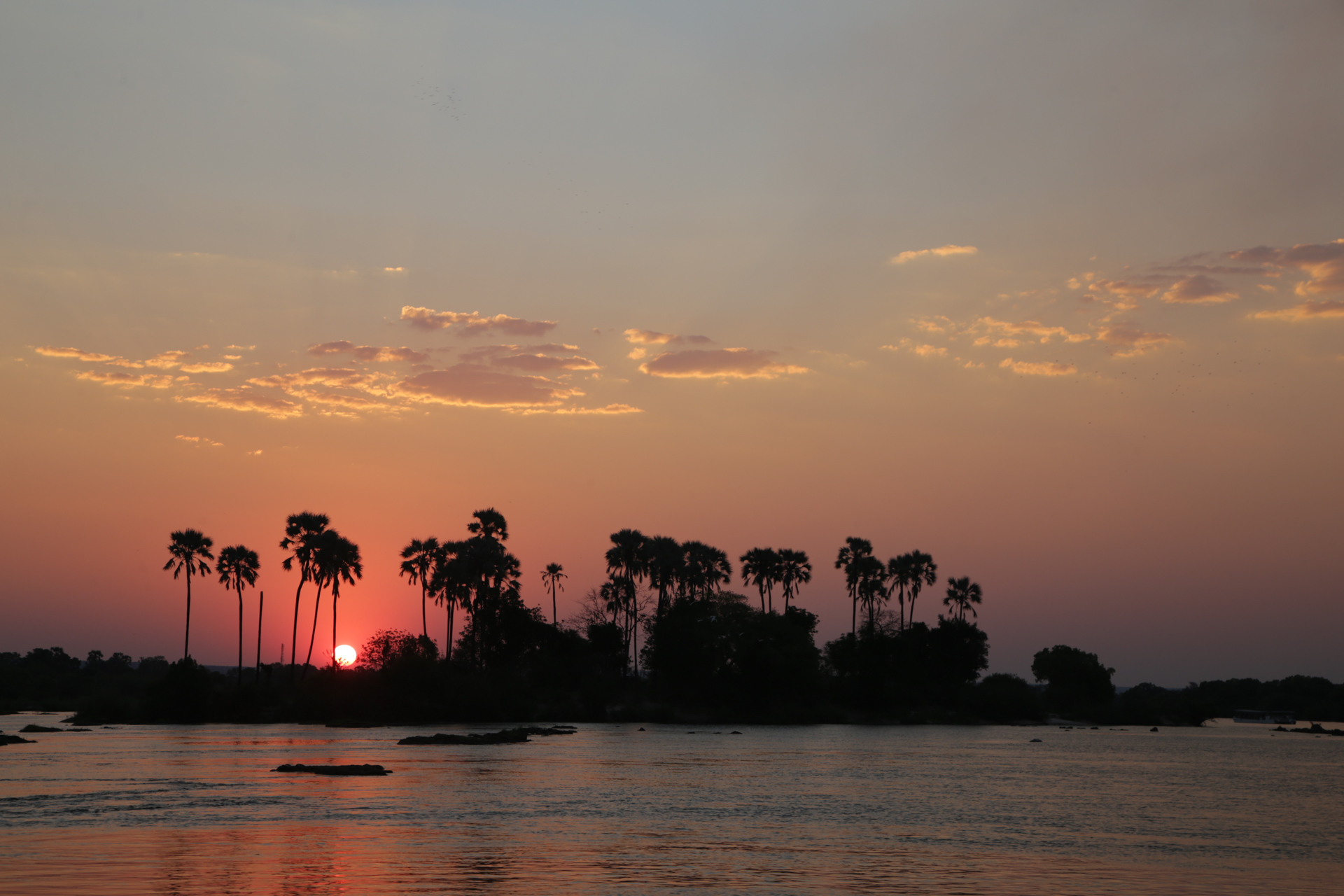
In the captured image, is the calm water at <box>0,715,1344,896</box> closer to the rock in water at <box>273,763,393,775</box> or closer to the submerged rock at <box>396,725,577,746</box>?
the rock in water at <box>273,763,393,775</box>

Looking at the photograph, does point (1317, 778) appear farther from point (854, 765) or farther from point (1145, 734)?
point (1145, 734)

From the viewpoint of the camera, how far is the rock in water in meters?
56.1

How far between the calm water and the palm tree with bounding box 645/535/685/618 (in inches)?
2171

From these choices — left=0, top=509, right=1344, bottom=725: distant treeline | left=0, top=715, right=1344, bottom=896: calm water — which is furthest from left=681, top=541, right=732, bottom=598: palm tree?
left=0, top=715, right=1344, bottom=896: calm water

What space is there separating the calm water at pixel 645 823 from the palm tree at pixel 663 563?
55.1 metres

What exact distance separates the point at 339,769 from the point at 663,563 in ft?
271

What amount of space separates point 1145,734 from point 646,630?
63268mm

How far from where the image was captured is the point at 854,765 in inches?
2798

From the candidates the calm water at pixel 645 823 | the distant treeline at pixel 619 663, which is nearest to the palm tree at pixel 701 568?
the distant treeline at pixel 619 663

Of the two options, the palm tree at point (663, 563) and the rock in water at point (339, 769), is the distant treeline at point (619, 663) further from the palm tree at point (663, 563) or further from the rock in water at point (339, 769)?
the rock in water at point (339, 769)

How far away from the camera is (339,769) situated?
56.4m

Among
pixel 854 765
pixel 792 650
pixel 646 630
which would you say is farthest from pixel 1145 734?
pixel 854 765

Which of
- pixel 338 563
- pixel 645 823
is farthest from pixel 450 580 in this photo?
pixel 645 823

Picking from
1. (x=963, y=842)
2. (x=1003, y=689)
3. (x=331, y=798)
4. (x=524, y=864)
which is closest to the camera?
(x=524, y=864)
